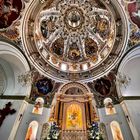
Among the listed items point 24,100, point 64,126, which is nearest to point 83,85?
point 64,126

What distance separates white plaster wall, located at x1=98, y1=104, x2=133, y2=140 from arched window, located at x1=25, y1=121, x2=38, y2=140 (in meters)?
5.41

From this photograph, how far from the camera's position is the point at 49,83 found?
54.5 feet

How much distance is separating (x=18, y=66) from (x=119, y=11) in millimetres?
9652

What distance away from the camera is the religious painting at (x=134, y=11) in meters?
13.6

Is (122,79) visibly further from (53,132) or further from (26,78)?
(26,78)

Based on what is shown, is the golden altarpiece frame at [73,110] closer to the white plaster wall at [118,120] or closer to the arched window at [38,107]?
the white plaster wall at [118,120]

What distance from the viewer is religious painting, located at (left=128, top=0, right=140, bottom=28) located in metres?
13.6

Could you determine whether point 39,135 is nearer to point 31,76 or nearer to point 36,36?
point 31,76

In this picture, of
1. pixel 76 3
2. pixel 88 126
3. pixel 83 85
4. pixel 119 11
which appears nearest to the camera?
pixel 88 126

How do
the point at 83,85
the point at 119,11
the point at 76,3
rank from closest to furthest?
the point at 119,11
the point at 83,85
the point at 76,3

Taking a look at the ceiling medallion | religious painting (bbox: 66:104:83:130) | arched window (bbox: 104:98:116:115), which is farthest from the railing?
the ceiling medallion

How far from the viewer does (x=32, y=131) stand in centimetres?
1409

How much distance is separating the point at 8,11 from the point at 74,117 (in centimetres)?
974

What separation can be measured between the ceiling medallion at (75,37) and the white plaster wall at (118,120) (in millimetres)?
3474
